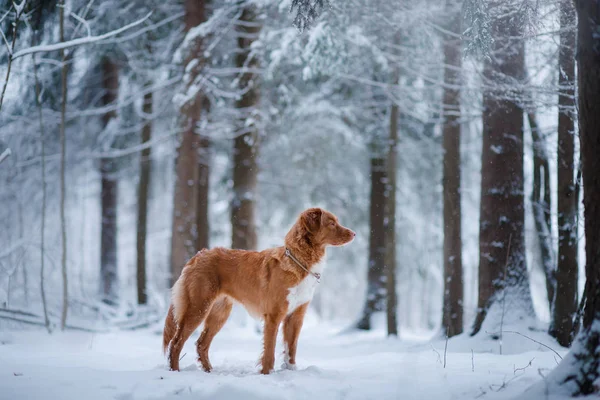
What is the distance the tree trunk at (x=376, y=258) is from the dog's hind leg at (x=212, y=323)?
250 inches

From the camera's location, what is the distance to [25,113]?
429 inches

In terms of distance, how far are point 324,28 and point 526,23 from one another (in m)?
3.48

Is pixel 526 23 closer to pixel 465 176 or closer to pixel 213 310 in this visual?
pixel 213 310

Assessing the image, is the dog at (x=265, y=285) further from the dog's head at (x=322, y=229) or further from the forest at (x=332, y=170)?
the forest at (x=332, y=170)

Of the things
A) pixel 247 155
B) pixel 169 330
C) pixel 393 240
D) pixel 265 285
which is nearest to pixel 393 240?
pixel 393 240

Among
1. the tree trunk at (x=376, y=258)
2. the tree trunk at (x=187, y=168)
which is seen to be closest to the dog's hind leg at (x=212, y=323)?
the tree trunk at (x=187, y=168)

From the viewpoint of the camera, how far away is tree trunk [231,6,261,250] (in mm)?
10781

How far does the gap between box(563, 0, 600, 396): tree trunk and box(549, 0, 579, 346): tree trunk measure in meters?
3.13

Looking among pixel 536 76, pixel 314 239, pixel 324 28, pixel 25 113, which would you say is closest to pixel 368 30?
pixel 324 28

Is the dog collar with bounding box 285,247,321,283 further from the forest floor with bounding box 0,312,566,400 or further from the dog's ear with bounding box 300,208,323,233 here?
the forest floor with bounding box 0,312,566,400

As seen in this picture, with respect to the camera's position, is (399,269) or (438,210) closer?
(438,210)

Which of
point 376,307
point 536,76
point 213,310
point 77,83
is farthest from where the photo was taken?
point 77,83

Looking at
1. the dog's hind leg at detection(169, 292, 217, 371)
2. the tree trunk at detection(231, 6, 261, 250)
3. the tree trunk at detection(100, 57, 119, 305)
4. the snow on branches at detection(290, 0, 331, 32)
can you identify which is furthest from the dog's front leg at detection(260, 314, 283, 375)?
the tree trunk at detection(100, 57, 119, 305)

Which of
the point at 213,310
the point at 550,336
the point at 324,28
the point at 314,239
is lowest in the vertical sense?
the point at 550,336
